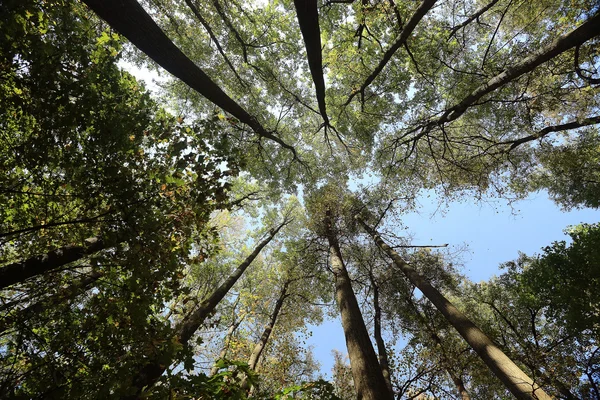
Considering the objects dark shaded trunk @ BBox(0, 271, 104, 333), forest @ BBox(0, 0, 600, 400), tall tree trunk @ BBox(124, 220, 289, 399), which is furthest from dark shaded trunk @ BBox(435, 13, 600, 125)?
dark shaded trunk @ BBox(0, 271, 104, 333)

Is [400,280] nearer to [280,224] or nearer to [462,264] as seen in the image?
[462,264]

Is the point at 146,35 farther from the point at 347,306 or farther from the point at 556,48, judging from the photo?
the point at 556,48

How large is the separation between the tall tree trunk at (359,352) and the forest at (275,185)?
54 mm

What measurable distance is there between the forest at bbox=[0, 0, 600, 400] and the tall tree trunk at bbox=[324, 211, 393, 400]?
0.05 metres

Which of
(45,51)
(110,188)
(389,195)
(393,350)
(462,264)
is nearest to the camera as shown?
(45,51)

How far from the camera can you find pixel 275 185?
11461mm

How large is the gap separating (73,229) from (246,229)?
13179 millimetres

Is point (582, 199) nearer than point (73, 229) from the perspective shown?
No

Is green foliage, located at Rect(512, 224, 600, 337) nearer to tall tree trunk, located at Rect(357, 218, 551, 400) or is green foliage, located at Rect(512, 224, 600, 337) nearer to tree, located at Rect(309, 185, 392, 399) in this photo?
tall tree trunk, located at Rect(357, 218, 551, 400)

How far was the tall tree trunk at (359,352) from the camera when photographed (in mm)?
4895

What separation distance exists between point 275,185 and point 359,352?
7306 millimetres

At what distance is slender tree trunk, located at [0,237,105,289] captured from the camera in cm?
361

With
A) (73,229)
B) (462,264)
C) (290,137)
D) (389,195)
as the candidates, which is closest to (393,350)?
(462,264)

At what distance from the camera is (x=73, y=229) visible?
365 centimetres
